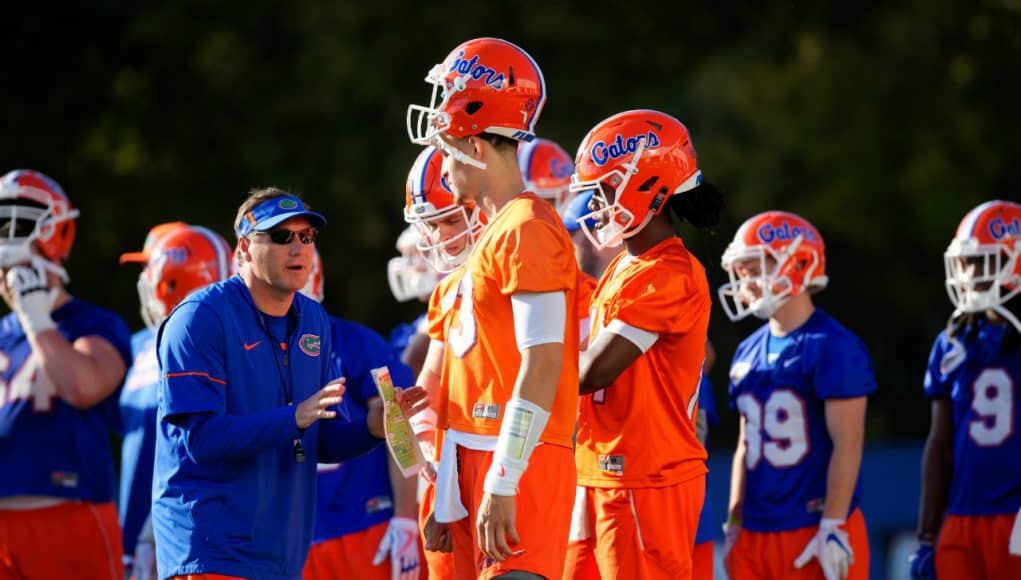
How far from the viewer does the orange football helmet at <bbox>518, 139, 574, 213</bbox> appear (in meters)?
8.19

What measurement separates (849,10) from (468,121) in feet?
39.8

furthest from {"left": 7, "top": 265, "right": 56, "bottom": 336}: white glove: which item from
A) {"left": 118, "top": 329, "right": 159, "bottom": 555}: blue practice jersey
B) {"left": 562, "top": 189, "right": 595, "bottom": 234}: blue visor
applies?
{"left": 562, "top": 189, "right": 595, "bottom": 234}: blue visor

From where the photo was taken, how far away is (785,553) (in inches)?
264

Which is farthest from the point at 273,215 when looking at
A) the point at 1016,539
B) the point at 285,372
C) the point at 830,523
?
the point at 1016,539

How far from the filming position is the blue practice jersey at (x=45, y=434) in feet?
22.1

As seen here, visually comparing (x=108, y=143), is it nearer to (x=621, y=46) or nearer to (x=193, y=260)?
(x=621, y=46)

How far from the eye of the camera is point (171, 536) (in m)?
4.84

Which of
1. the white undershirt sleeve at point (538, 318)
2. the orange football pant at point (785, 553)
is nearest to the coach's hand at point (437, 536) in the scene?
the white undershirt sleeve at point (538, 318)

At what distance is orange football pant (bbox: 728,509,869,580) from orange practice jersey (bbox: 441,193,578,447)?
2351 mm

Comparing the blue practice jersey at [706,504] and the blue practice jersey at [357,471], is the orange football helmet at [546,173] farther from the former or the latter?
the blue practice jersey at [357,471]

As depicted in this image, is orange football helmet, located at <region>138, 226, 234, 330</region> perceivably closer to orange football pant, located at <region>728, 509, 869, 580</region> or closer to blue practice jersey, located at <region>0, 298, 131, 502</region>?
blue practice jersey, located at <region>0, 298, 131, 502</region>

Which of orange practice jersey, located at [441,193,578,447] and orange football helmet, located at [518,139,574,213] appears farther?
orange football helmet, located at [518,139,574,213]

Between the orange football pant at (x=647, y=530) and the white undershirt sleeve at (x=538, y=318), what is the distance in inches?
37.8

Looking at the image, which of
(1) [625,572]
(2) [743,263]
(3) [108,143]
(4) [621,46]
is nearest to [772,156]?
(4) [621,46]
